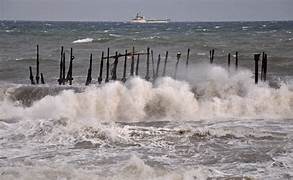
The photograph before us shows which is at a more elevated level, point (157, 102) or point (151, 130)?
point (157, 102)

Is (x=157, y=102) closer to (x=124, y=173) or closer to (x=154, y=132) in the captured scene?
(x=154, y=132)

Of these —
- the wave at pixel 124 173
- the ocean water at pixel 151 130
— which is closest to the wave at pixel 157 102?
the ocean water at pixel 151 130

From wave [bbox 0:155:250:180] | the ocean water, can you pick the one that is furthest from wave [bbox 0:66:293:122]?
wave [bbox 0:155:250:180]

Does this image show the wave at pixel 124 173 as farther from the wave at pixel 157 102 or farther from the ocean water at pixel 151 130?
the wave at pixel 157 102

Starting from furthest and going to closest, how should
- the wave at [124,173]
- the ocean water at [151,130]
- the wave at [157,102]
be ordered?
1. the wave at [157,102]
2. the ocean water at [151,130]
3. the wave at [124,173]

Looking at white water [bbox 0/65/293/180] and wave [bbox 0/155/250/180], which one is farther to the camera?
white water [bbox 0/65/293/180]

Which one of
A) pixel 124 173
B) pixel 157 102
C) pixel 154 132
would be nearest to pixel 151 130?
pixel 154 132

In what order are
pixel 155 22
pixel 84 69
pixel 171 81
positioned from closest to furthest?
pixel 171 81 < pixel 84 69 < pixel 155 22

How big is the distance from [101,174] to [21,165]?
1.78m

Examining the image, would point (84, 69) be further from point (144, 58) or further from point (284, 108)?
point (284, 108)

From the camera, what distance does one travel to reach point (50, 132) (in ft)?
43.1

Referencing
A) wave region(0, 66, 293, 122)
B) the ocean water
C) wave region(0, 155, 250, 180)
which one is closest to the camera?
wave region(0, 155, 250, 180)

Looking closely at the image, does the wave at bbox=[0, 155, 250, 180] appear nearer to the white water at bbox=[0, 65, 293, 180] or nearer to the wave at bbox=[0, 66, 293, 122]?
the white water at bbox=[0, 65, 293, 180]

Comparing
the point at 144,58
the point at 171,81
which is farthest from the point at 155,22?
the point at 171,81
